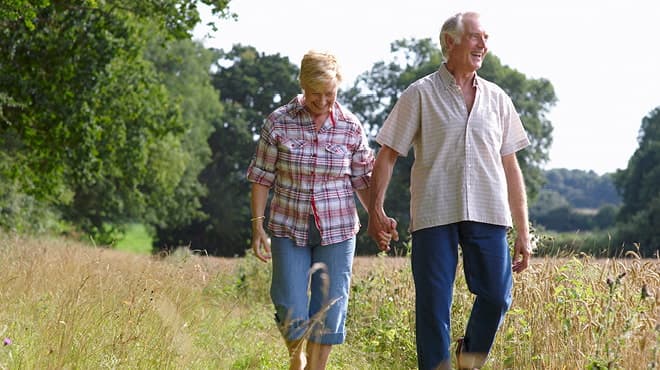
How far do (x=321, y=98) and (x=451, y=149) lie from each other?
2.56 feet

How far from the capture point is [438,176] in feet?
15.8

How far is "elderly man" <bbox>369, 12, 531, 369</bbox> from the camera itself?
4.77 meters

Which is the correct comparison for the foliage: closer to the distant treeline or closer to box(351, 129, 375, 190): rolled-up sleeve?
the distant treeline

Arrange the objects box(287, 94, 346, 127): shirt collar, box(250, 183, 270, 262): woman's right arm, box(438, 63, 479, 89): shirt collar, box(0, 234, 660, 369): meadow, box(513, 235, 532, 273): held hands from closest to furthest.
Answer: box(0, 234, 660, 369): meadow
box(438, 63, 479, 89): shirt collar
box(513, 235, 532, 273): held hands
box(287, 94, 346, 127): shirt collar
box(250, 183, 270, 262): woman's right arm

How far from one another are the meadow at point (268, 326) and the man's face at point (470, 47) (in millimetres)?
1355

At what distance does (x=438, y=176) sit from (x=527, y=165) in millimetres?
34430

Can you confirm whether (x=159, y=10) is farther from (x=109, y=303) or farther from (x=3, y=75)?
(x=109, y=303)

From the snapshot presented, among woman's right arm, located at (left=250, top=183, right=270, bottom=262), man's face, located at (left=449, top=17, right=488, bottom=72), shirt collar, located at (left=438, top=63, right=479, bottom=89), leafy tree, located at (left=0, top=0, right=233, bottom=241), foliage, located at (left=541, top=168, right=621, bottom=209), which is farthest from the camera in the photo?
foliage, located at (left=541, top=168, right=621, bottom=209)

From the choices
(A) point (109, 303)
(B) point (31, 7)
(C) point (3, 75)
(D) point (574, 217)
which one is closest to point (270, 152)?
(A) point (109, 303)

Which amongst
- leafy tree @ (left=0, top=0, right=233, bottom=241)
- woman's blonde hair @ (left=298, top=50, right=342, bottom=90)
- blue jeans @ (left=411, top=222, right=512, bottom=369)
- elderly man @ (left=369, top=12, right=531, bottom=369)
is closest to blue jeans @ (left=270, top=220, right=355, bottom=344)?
elderly man @ (left=369, top=12, right=531, bottom=369)

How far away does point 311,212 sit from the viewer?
16.6 ft

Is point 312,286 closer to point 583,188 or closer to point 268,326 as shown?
point 268,326

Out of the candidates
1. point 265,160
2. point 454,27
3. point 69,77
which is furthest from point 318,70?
point 69,77

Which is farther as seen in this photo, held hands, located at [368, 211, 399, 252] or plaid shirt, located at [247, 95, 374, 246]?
plaid shirt, located at [247, 95, 374, 246]
